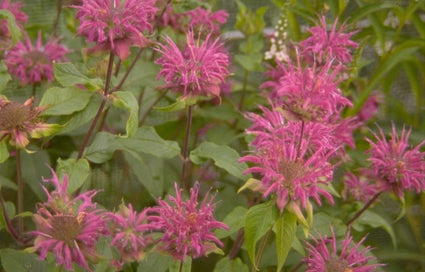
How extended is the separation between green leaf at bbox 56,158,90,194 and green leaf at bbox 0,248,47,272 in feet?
0.33

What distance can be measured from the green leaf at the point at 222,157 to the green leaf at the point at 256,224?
0.29 feet

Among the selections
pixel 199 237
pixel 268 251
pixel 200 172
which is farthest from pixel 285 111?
pixel 200 172

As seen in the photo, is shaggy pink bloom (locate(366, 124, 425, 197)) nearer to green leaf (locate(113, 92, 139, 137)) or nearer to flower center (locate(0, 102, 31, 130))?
green leaf (locate(113, 92, 139, 137))

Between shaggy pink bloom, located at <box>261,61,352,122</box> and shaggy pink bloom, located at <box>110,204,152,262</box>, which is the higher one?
shaggy pink bloom, located at <box>261,61,352,122</box>

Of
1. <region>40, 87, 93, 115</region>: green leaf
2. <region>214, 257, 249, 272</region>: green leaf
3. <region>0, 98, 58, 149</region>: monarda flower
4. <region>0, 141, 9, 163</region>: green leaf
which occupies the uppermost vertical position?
<region>40, 87, 93, 115</region>: green leaf

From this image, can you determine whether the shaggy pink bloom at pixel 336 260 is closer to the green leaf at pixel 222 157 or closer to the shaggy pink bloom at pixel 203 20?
the green leaf at pixel 222 157

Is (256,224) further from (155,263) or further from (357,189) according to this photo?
(357,189)

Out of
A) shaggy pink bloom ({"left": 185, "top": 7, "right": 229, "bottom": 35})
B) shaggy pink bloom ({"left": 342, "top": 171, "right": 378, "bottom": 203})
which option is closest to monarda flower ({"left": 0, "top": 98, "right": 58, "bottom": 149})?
shaggy pink bloom ({"left": 185, "top": 7, "right": 229, "bottom": 35})

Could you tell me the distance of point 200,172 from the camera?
1009 millimetres

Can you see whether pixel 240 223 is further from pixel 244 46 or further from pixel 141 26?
pixel 244 46

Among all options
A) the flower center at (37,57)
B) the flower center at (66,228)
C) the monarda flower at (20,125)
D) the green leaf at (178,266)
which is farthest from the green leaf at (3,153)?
the flower center at (37,57)

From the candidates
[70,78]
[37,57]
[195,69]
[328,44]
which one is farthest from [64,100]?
[328,44]

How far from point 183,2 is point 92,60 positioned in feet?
0.66

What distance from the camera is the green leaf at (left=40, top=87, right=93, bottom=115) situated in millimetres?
714
